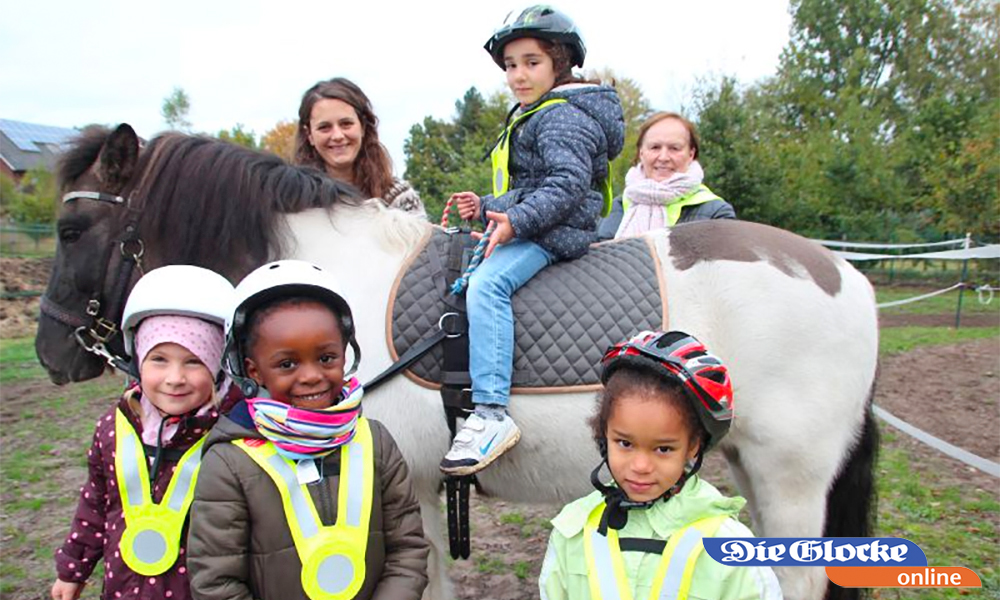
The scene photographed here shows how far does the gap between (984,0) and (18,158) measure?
146 feet

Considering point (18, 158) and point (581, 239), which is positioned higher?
point (18, 158)

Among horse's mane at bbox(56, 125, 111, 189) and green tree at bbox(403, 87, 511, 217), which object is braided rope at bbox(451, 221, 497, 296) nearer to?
horse's mane at bbox(56, 125, 111, 189)

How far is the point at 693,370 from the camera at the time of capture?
4.64 ft

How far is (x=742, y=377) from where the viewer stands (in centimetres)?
234

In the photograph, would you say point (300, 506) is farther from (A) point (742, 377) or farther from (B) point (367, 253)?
(A) point (742, 377)

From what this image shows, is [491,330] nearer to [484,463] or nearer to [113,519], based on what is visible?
[484,463]

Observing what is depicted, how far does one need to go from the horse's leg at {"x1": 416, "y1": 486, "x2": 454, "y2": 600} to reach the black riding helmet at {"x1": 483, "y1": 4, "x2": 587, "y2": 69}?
1.78 metres

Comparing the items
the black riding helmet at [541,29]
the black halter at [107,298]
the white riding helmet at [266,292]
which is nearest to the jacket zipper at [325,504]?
the white riding helmet at [266,292]

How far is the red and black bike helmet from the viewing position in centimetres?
141

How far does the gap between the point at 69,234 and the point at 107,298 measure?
0.27 meters

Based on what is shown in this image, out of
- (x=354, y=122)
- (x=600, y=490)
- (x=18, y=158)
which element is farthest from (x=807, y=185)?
(x=18, y=158)

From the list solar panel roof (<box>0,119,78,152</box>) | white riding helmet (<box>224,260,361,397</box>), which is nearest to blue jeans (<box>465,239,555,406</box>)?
white riding helmet (<box>224,260,361,397</box>)

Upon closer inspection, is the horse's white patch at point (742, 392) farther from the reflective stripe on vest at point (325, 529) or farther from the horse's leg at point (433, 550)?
the reflective stripe on vest at point (325, 529)

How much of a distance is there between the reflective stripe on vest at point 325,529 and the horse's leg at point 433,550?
93 centimetres
